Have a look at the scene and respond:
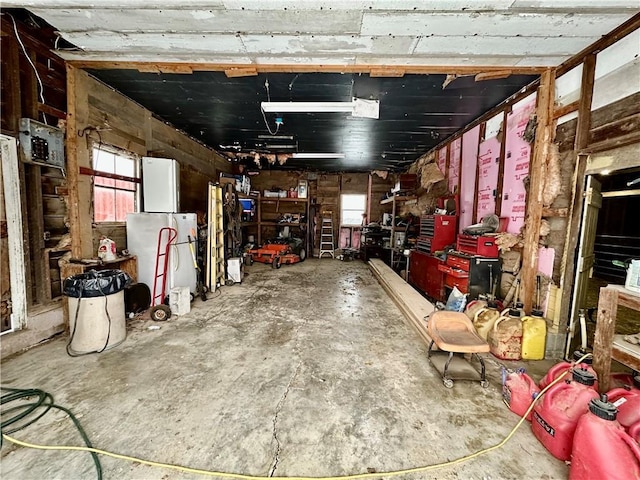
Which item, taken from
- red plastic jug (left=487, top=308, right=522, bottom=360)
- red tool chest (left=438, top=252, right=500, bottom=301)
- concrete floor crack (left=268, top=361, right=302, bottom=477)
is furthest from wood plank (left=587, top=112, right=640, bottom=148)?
concrete floor crack (left=268, top=361, right=302, bottom=477)

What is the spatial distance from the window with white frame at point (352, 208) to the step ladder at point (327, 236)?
0.60 metres

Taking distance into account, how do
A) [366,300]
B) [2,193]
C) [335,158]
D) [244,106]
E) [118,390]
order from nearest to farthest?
1. [118,390]
2. [2,193]
3. [244,106]
4. [366,300]
5. [335,158]

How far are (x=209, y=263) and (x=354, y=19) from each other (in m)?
4.14

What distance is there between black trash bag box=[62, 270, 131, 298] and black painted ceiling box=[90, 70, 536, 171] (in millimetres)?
2535

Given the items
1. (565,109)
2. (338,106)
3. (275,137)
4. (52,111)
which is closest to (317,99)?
(338,106)

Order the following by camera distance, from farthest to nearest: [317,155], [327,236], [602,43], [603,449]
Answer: [327,236] < [317,155] < [602,43] < [603,449]

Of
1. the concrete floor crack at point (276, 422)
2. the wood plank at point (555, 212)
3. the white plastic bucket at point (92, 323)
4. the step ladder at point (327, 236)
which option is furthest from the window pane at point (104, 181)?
the step ladder at point (327, 236)

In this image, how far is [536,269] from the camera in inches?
116

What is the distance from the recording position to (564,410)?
153 centimetres

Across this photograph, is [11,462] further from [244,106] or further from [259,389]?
[244,106]

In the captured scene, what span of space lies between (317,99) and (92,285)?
3.65 metres

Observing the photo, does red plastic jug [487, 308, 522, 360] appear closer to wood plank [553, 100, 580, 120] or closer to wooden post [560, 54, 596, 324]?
wooden post [560, 54, 596, 324]

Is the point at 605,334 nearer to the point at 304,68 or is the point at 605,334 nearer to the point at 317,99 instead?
the point at 304,68

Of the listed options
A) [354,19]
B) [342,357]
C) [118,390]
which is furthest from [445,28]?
[118,390]
